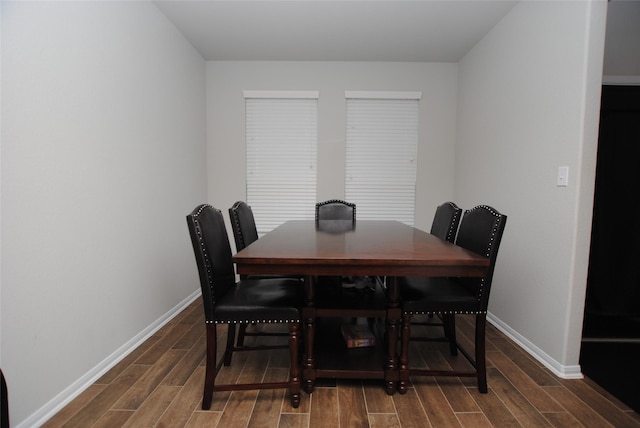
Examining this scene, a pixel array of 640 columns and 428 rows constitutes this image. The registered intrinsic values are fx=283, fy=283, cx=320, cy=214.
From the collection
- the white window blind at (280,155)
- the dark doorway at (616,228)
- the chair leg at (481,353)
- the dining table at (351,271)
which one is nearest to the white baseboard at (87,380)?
the dining table at (351,271)

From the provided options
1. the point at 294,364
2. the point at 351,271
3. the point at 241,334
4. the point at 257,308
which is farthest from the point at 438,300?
the point at 241,334

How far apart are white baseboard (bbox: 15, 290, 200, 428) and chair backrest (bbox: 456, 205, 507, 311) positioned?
2.29 meters

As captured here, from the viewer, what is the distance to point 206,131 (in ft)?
11.4

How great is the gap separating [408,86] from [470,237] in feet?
7.86

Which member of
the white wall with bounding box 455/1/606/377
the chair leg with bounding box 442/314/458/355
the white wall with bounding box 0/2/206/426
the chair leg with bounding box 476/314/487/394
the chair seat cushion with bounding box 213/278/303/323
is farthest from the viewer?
the chair leg with bounding box 442/314/458/355

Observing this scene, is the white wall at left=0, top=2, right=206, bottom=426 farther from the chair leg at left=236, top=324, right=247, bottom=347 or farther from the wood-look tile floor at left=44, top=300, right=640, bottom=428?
the chair leg at left=236, top=324, right=247, bottom=347

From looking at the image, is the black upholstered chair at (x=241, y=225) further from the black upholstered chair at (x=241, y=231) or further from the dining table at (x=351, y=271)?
the dining table at (x=351, y=271)

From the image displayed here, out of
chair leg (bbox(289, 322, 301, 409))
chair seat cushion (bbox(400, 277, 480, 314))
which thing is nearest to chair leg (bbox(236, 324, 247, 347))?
chair leg (bbox(289, 322, 301, 409))

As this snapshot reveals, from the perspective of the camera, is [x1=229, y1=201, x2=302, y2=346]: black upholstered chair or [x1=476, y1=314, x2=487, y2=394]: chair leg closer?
[x1=476, y1=314, x2=487, y2=394]: chair leg

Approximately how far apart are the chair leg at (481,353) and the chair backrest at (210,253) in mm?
1430

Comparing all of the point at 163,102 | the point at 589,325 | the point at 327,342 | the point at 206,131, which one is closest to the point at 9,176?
the point at 163,102

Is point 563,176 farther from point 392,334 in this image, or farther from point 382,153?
point 382,153

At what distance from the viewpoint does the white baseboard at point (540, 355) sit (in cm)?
176

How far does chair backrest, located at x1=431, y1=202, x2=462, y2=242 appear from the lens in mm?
2076
